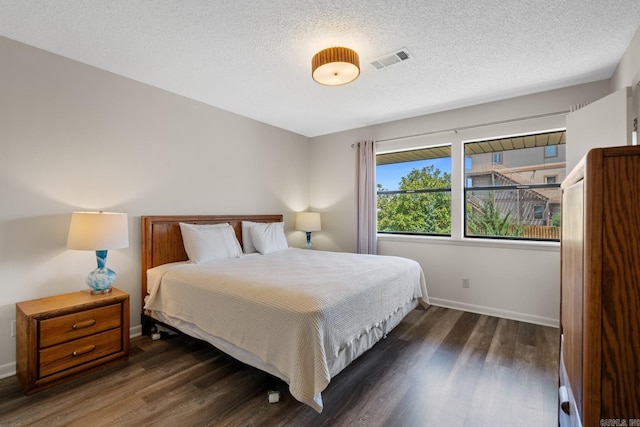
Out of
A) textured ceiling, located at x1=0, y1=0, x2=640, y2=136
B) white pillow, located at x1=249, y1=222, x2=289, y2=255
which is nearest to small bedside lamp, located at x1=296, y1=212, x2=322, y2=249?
white pillow, located at x1=249, y1=222, x2=289, y2=255

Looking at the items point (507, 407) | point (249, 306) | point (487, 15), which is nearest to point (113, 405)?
point (249, 306)

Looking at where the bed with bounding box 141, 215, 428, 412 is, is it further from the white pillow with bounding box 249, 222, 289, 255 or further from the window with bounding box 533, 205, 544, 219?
the window with bounding box 533, 205, 544, 219

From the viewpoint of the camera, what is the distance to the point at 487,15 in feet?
6.35

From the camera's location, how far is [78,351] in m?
2.16

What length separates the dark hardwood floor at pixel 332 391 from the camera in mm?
1738

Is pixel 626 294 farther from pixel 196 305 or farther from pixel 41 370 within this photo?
pixel 41 370

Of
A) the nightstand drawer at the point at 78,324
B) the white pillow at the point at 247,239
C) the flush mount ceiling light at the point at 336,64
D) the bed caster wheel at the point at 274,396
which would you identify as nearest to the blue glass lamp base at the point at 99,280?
the nightstand drawer at the point at 78,324

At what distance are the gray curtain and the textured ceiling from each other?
110 cm

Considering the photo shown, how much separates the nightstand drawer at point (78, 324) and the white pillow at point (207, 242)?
79 cm

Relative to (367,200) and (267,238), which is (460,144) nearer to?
(367,200)

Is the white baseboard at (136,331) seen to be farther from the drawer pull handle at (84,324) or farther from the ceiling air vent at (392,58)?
the ceiling air vent at (392,58)

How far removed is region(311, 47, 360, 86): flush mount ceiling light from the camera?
2129 millimetres

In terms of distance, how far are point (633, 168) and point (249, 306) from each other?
189 centimetres

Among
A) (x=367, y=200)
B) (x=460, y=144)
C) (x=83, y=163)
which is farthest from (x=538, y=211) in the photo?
(x=83, y=163)
